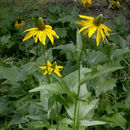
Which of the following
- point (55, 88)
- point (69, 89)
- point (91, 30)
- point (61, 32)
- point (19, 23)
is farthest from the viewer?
point (19, 23)

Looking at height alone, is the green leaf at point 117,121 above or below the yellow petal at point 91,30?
below

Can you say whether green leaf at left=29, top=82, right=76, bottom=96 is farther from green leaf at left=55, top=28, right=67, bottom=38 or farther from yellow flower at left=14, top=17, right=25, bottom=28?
yellow flower at left=14, top=17, right=25, bottom=28

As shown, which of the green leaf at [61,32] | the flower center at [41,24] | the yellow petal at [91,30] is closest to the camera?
the yellow petal at [91,30]

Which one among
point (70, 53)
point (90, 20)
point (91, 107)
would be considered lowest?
point (91, 107)

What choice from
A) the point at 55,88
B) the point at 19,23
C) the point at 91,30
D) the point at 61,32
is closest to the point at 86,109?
the point at 55,88

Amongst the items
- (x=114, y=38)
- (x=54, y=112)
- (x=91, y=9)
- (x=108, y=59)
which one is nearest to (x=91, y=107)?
(x=54, y=112)

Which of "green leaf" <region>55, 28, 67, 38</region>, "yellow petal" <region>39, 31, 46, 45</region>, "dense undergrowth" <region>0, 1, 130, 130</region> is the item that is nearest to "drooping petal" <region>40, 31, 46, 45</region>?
"yellow petal" <region>39, 31, 46, 45</region>

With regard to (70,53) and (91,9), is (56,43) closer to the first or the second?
(70,53)

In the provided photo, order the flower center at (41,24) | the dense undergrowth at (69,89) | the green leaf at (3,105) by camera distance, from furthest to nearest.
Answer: the green leaf at (3,105) → the dense undergrowth at (69,89) → the flower center at (41,24)

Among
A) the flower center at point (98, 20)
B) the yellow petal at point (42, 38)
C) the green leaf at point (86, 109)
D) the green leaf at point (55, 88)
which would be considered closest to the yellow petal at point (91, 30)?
the flower center at point (98, 20)

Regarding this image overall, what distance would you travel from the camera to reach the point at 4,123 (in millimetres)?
1688

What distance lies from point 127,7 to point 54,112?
132 inches

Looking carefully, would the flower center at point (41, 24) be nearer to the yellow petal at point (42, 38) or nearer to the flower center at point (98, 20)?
the yellow petal at point (42, 38)

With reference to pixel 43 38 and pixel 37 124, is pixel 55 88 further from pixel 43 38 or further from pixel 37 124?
pixel 37 124
